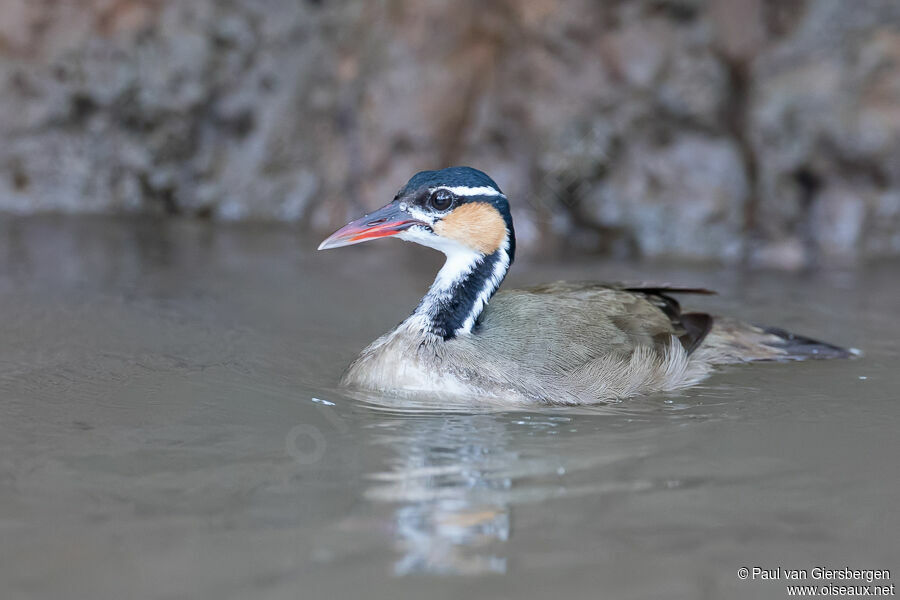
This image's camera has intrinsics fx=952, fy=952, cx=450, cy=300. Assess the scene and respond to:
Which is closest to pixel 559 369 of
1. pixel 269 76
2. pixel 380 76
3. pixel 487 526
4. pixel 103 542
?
pixel 487 526

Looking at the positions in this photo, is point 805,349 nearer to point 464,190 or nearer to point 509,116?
point 464,190

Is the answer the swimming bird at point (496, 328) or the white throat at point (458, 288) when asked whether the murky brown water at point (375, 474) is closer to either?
the swimming bird at point (496, 328)

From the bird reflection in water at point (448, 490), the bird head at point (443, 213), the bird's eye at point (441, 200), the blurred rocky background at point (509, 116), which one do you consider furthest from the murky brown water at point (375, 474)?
the blurred rocky background at point (509, 116)

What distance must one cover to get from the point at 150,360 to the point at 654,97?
17.0ft

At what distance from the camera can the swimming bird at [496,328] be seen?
3.74 m

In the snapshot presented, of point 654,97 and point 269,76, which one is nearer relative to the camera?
point 654,97

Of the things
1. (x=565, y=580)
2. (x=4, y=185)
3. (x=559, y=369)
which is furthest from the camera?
(x=4, y=185)

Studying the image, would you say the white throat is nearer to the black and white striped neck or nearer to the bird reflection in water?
the black and white striped neck

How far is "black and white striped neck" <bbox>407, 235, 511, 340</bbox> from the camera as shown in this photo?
394 centimetres

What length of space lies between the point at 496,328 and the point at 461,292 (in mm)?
231

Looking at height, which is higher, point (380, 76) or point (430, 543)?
point (380, 76)

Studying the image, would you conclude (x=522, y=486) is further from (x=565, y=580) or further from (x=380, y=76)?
(x=380, y=76)

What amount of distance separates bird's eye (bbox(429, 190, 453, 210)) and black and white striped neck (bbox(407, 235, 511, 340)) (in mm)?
211

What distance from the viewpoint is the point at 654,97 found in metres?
7.93
